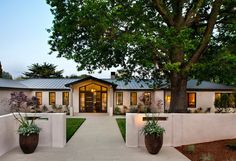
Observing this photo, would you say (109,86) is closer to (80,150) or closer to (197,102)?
(197,102)

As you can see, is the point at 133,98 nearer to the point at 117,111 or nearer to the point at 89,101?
the point at 117,111

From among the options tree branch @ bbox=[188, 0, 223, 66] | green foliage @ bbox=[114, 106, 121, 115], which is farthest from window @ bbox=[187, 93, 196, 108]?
tree branch @ bbox=[188, 0, 223, 66]

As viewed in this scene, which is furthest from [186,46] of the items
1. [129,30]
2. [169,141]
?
[169,141]

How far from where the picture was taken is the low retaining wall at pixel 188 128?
37.3 feet

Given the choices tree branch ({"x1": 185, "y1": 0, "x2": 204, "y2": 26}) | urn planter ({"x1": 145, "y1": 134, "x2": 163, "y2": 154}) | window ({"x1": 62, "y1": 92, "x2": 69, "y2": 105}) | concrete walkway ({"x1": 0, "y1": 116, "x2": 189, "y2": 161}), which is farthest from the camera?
window ({"x1": 62, "y1": 92, "x2": 69, "y2": 105})

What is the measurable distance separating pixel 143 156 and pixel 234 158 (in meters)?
3.15

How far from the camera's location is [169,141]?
11.5m

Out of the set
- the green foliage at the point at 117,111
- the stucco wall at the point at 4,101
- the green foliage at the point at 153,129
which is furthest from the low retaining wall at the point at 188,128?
the green foliage at the point at 117,111

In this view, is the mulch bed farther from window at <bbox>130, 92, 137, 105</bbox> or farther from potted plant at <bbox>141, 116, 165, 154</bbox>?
window at <bbox>130, 92, 137, 105</bbox>

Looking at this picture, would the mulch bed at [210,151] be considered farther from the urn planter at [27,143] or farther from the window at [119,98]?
the window at [119,98]

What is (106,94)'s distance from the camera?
1147 inches

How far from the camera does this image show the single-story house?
92.5 ft

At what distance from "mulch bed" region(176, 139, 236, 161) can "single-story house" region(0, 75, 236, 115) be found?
648 inches

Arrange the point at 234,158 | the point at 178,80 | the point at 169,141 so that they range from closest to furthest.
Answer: the point at 234,158 < the point at 169,141 < the point at 178,80
